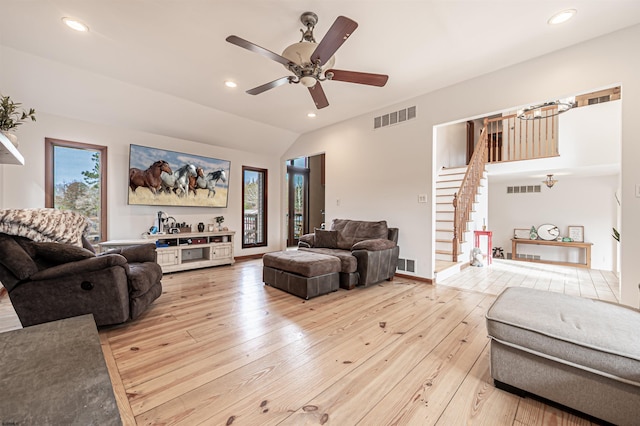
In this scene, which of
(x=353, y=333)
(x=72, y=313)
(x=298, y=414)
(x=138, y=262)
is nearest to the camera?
(x=298, y=414)

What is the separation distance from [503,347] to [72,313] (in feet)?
10.5

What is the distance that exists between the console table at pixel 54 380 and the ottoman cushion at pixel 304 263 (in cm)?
237

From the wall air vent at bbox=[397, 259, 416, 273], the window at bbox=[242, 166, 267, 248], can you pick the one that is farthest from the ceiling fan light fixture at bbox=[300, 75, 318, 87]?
the window at bbox=[242, 166, 267, 248]

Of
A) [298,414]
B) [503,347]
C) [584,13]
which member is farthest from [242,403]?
[584,13]

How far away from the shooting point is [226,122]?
4.83 metres

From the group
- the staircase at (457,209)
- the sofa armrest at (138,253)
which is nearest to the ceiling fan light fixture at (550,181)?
the staircase at (457,209)

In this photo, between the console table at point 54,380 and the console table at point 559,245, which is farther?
the console table at point 559,245

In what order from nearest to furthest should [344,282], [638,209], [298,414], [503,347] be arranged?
[298,414] < [503,347] < [638,209] < [344,282]

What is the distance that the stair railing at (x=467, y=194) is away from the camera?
481cm

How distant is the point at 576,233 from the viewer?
6383 millimetres

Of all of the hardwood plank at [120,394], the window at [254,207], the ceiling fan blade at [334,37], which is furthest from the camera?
the window at [254,207]

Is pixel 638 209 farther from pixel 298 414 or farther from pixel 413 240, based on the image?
pixel 298 414

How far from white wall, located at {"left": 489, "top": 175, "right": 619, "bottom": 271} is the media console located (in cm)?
753

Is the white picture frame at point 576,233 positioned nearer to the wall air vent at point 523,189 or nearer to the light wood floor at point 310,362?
the wall air vent at point 523,189
